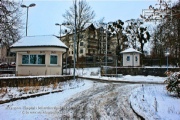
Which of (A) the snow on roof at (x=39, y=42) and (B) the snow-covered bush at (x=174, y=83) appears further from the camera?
(A) the snow on roof at (x=39, y=42)

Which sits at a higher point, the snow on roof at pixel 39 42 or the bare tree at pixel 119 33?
the bare tree at pixel 119 33

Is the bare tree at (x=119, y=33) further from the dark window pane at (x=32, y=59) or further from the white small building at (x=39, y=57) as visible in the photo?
the dark window pane at (x=32, y=59)

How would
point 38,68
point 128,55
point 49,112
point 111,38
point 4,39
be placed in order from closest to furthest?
point 49,112 → point 4,39 → point 38,68 → point 128,55 → point 111,38

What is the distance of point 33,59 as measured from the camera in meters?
24.6

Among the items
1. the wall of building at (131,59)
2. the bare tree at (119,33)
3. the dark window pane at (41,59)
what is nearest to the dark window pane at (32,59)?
the dark window pane at (41,59)

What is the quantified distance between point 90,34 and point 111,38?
9.64 m

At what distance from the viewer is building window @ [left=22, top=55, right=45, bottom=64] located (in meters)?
24.4

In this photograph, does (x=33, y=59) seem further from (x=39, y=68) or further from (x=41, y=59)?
(x=39, y=68)

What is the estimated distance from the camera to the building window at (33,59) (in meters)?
24.4

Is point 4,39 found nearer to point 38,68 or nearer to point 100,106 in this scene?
point 100,106

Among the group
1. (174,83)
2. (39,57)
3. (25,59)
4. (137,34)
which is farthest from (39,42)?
(137,34)

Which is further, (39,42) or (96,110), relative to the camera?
(39,42)

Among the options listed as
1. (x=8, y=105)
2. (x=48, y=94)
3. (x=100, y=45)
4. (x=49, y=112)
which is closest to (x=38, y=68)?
(x=48, y=94)

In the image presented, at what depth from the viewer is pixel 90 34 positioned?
2633 inches
